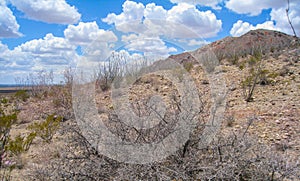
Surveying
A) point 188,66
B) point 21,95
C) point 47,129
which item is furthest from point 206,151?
point 21,95

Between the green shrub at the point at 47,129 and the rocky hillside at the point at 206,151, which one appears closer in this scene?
the rocky hillside at the point at 206,151

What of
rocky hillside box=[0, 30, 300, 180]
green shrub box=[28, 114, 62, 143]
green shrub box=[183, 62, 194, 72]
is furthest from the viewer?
green shrub box=[183, 62, 194, 72]

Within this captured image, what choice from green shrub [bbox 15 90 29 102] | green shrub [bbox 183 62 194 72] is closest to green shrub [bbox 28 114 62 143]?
green shrub [bbox 15 90 29 102]

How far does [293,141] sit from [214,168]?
2266 mm

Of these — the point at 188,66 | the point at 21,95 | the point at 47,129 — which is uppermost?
the point at 188,66

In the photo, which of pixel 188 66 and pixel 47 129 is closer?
pixel 47 129

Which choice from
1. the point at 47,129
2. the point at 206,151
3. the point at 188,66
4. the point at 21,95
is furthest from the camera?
the point at 188,66

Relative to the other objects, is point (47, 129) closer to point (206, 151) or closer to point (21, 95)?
point (206, 151)

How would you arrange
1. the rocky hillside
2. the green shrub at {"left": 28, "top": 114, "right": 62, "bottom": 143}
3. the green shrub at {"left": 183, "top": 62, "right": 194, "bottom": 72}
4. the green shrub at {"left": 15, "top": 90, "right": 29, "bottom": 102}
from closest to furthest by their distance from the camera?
the rocky hillside
the green shrub at {"left": 28, "top": 114, "right": 62, "bottom": 143}
the green shrub at {"left": 15, "top": 90, "right": 29, "bottom": 102}
the green shrub at {"left": 183, "top": 62, "right": 194, "bottom": 72}

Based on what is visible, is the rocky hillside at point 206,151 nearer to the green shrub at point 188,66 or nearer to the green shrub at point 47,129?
the green shrub at point 47,129

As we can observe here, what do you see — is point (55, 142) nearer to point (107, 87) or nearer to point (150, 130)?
point (150, 130)

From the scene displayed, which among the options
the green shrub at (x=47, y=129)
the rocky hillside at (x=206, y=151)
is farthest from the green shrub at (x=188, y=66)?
the green shrub at (x=47, y=129)

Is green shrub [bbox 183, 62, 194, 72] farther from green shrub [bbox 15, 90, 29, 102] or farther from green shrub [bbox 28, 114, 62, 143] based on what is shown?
green shrub [bbox 28, 114, 62, 143]

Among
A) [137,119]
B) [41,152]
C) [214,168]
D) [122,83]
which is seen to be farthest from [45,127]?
[214,168]
